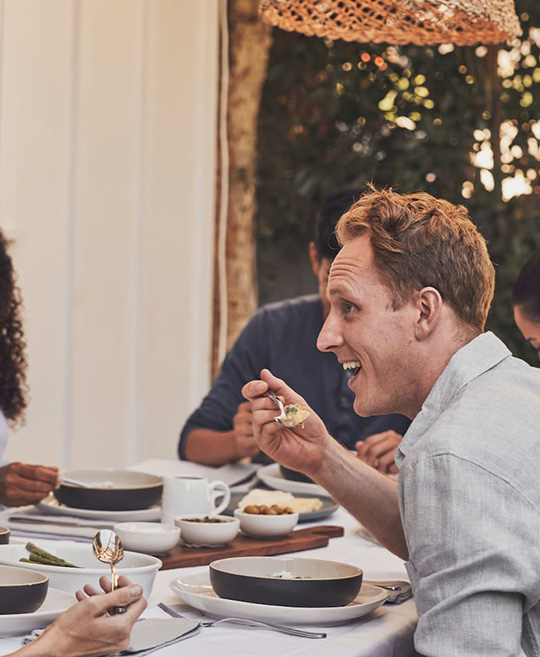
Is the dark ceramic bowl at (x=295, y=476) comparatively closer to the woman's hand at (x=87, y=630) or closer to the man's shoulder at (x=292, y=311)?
the man's shoulder at (x=292, y=311)

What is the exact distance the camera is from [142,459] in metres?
3.92

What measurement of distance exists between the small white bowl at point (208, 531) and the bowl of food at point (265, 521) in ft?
0.25

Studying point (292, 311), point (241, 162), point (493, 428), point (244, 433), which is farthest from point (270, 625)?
point (241, 162)

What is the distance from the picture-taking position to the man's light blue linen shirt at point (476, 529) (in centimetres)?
111

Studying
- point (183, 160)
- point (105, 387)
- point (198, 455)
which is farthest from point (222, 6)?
point (198, 455)

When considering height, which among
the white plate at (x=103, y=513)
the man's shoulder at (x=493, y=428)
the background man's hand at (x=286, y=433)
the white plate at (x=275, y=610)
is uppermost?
the man's shoulder at (x=493, y=428)

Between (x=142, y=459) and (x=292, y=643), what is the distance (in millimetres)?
2762

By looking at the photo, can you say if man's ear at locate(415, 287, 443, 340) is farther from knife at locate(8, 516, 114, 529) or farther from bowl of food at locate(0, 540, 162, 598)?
knife at locate(8, 516, 114, 529)

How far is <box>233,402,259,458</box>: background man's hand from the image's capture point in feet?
7.76

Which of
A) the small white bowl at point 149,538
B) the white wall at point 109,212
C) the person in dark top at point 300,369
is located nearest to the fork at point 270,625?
the small white bowl at point 149,538

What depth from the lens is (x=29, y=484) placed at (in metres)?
1.92

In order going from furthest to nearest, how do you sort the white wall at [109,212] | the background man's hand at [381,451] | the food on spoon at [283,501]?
1. the white wall at [109,212]
2. the background man's hand at [381,451]
3. the food on spoon at [283,501]

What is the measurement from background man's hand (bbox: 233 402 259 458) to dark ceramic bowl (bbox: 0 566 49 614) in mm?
1169

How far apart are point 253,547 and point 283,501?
0.35m
